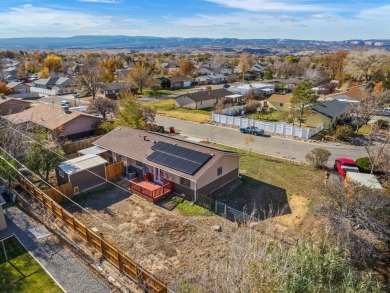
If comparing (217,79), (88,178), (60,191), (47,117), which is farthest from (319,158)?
(217,79)

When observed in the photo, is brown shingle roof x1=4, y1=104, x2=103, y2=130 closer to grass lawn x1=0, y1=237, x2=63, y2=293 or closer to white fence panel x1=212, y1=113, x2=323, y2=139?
white fence panel x1=212, y1=113, x2=323, y2=139

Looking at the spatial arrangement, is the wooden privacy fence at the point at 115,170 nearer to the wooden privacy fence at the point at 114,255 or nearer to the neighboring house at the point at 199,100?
the wooden privacy fence at the point at 114,255

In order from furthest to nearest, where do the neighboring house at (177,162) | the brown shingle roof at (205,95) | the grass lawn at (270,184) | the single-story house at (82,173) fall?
the brown shingle roof at (205,95)
the single-story house at (82,173)
the grass lawn at (270,184)
the neighboring house at (177,162)

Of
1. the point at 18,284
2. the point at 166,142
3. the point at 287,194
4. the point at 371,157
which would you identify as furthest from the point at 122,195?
the point at 371,157

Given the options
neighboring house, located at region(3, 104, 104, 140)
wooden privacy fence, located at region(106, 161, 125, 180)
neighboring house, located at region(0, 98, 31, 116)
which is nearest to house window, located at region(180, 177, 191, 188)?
wooden privacy fence, located at region(106, 161, 125, 180)

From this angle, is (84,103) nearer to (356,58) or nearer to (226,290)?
(226,290)

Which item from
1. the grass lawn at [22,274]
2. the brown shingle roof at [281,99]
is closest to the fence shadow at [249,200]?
the grass lawn at [22,274]

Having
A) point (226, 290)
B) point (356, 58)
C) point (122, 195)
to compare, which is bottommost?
point (122, 195)
